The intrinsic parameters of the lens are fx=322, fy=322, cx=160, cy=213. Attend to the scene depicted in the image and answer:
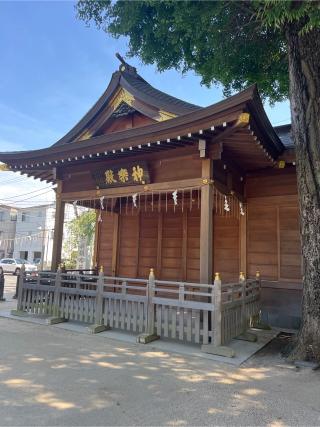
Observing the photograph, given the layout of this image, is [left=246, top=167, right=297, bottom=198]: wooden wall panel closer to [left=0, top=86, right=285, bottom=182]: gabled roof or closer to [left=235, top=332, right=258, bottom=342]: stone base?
[left=0, top=86, right=285, bottom=182]: gabled roof

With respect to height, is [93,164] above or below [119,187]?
above

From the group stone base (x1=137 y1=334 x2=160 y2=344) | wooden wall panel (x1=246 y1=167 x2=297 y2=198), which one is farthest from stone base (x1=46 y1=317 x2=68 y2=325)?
wooden wall panel (x1=246 y1=167 x2=297 y2=198)

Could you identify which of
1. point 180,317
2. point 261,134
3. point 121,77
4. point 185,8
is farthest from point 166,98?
point 180,317

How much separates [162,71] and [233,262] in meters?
5.37

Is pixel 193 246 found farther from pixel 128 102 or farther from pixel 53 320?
pixel 128 102

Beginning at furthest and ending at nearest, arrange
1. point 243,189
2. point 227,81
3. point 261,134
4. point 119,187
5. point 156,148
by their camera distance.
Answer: point 227,81
point 243,189
point 119,187
point 156,148
point 261,134

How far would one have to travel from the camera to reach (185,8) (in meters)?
5.86

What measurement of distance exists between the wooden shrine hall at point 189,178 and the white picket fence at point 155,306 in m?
0.57

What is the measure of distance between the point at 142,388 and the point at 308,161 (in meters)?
4.14

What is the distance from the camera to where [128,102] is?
25.3ft

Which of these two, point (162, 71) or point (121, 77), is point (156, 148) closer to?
point (121, 77)

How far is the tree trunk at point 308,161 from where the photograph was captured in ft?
16.3

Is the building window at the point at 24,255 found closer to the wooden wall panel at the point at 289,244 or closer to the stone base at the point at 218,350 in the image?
the wooden wall panel at the point at 289,244

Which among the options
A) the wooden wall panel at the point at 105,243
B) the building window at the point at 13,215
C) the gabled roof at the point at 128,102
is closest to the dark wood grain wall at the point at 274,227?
the gabled roof at the point at 128,102
